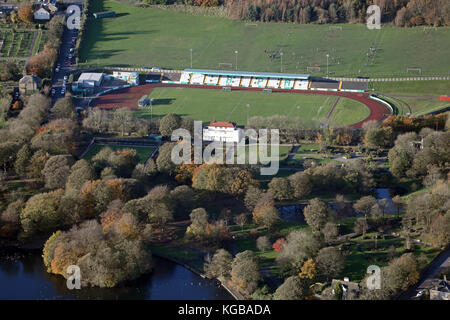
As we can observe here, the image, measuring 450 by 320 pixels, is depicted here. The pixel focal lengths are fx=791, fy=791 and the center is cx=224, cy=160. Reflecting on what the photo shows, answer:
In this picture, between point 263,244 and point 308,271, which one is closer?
point 308,271

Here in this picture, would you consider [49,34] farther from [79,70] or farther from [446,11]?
[446,11]

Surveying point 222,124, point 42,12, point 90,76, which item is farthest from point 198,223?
point 42,12

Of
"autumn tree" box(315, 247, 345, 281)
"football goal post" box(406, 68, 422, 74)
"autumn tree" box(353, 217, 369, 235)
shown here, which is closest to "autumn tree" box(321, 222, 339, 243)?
"autumn tree" box(353, 217, 369, 235)

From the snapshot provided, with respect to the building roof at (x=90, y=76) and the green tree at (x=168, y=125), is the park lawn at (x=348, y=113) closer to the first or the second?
the green tree at (x=168, y=125)

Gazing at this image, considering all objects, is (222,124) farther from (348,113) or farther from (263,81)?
(263,81)

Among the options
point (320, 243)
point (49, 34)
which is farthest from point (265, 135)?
point (49, 34)

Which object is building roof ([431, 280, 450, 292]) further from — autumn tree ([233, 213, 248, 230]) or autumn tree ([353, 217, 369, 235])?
autumn tree ([233, 213, 248, 230])
